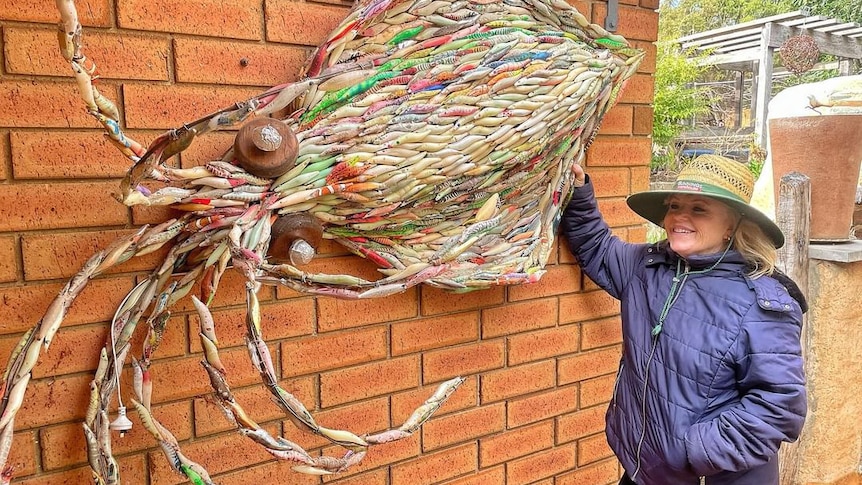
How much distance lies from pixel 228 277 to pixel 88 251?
0.95 ft

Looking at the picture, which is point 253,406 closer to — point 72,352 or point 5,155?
point 72,352

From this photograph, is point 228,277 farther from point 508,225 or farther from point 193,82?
point 508,225

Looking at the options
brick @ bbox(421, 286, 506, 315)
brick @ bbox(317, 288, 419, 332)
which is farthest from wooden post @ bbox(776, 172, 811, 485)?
brick @ bbox(317, 288, 419, 332)

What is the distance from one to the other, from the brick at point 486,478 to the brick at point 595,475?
0.80 feet

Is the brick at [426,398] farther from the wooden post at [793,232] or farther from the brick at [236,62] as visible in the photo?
the wooden post at [793,232]

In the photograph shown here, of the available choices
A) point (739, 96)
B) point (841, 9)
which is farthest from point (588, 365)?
point (841, 9)

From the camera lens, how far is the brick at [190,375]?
1378 mm

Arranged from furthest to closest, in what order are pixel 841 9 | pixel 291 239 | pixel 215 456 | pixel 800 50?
pixel 841 9 < pixel 800 50 < pixel 215 456 < pixel 291 239

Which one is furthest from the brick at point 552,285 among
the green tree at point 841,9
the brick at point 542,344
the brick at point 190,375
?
the green tree at point 841,9

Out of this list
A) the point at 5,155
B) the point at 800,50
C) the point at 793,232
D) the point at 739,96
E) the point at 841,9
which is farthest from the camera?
the point at 739,96

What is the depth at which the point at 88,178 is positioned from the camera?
49.7 inches

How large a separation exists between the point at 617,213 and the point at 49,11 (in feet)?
5.44

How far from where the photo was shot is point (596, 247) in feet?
6.48

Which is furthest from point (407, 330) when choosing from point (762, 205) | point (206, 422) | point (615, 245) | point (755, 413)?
point (762, 205)
